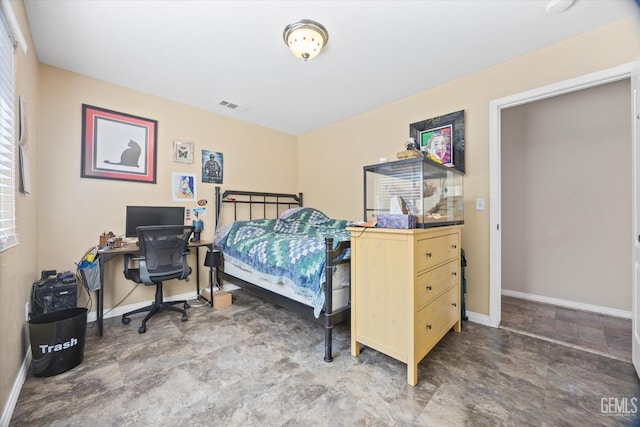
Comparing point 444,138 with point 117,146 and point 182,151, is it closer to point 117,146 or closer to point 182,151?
point 182,151

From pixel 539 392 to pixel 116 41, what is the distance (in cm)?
395

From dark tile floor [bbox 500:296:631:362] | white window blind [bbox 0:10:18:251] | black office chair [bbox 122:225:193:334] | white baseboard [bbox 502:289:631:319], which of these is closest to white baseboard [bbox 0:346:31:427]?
black office chair [bbox 122:225:193:334]

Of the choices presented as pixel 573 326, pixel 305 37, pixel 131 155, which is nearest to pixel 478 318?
pixel 573 326

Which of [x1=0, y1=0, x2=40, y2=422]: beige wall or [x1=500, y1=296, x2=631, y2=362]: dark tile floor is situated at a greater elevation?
[x1=0, y1=0, x2=40, y2=422]: beige wall

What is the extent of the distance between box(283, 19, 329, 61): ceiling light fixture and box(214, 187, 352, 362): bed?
1.50 m

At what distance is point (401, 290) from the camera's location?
5.34 ft

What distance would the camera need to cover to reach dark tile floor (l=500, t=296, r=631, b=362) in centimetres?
203

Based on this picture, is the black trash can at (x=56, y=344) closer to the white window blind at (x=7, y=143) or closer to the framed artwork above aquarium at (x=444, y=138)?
the white window blind at (x=7, y=143)

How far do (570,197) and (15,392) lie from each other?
200 inches

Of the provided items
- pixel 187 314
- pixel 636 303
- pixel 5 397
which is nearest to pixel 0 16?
pixel 5 397

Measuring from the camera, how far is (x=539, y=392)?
4.96 feet

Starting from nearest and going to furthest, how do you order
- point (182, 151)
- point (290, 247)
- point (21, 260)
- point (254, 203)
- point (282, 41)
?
point (21, 260) < point (282, 41) < point (290, 247) < point (182, 151) < point (254, 203)

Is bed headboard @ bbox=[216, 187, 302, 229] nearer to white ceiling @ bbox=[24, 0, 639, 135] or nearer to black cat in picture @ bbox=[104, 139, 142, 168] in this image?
black cat in picture @ bbox=[104, 139, 142, 168]

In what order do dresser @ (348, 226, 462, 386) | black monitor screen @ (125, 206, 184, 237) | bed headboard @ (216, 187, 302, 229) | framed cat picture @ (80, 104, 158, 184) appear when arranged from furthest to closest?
bed headboard @ (216, 187, 302, 229), black monitor screen @ (125, 206, 184, 237), framed cat picture @ (80, 104, 158, 184), dresser @ (348, 226, 462, 386)
